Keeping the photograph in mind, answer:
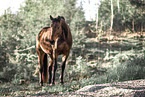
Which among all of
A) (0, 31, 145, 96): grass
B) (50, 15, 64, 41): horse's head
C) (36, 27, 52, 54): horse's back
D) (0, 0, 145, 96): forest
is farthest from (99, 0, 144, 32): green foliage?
(50, 15, 64, 41): horse's head

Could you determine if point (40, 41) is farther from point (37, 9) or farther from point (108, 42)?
point (108, 42)

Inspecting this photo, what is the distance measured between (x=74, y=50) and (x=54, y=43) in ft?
38.3

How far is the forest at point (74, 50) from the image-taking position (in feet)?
18.1

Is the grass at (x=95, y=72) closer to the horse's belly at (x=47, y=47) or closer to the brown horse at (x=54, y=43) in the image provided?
the brown horse at (x=54, y=43)

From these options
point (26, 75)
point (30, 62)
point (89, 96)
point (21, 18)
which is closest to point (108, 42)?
point (21, 18)

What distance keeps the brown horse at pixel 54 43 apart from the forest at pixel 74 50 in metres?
0.58

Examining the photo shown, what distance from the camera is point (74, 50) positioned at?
15859mm

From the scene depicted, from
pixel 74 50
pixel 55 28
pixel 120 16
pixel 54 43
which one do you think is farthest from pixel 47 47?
pixel 120 16

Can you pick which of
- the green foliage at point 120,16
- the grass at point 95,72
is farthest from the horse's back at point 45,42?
the green foliage at point 120,16

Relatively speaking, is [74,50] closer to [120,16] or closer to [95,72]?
[95,72]

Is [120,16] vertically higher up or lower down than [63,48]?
higher up

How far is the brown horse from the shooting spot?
160 inches

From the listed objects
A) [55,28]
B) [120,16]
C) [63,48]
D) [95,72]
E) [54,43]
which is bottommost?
[95,72]

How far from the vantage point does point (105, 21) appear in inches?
1030
